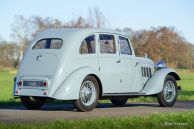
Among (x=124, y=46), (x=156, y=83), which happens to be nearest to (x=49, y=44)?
(x=124, y=46)

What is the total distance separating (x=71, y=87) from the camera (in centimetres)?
1028

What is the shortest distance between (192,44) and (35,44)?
11875 centimetres

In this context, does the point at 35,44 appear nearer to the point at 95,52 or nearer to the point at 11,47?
the point at 95,52

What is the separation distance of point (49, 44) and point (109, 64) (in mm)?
1547

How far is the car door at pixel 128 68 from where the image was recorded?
12.0m

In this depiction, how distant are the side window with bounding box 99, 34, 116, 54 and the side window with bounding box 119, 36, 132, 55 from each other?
0.31 meters

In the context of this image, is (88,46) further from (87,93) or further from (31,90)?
(31,90)

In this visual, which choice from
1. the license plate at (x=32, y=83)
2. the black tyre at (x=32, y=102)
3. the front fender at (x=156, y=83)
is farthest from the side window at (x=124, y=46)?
the license plate at (x=32, y=83)

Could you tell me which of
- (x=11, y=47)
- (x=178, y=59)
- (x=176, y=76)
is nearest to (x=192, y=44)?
(x=178, y=59)

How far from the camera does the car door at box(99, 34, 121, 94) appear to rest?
11.3 m

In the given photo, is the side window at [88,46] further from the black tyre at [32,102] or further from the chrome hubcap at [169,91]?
the chrome hubcap at [169,91]

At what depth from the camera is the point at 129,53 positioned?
12.5 meters

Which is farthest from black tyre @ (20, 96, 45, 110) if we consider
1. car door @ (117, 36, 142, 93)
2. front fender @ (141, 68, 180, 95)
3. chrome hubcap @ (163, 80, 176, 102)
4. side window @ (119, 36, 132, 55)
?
chrome hubcap @ (163, 80, 176, 102)

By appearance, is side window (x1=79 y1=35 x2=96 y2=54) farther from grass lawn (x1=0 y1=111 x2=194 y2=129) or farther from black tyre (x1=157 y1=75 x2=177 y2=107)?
grass lawn (x1=0 y1=111 x2=194 y2=129)
